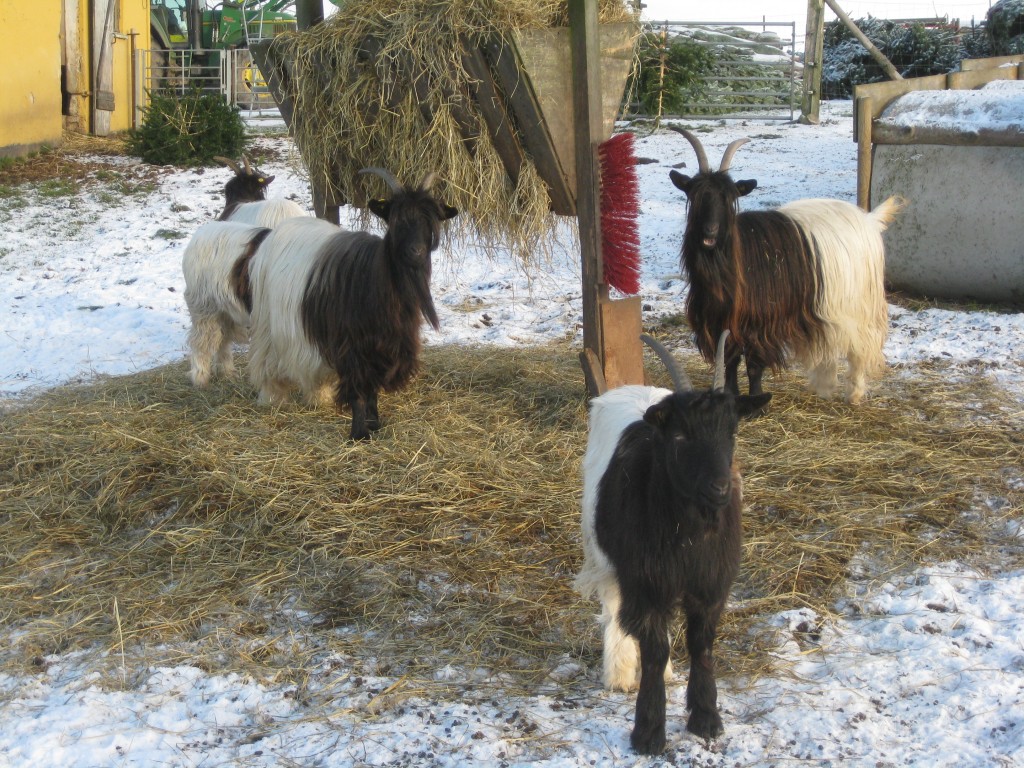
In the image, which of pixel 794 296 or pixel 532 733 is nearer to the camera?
pixel 532 733

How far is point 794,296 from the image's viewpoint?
6770mm

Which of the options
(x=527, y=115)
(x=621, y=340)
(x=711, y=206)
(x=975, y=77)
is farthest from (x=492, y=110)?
(x=975, y=77)

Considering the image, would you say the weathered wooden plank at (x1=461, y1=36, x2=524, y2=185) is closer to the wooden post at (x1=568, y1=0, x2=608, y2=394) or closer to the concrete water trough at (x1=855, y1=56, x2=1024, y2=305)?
the wooden post at (x1=568, y1=0, x2=608, y2=394)

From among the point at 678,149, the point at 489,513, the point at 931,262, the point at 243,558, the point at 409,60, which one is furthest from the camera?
the point at 678,149

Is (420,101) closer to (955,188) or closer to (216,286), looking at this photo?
(216,286)

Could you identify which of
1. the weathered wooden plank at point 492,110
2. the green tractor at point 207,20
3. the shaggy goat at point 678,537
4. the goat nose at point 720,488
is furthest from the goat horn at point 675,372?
the green tractor at point 207,20

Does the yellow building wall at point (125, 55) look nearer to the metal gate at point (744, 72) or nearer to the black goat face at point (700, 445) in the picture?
the metal gate at point (744, 72)

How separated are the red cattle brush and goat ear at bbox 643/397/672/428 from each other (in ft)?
9.91

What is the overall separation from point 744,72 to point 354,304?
17413mm

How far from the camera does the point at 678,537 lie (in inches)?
138

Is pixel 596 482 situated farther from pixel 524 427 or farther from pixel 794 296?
pixel 794 296

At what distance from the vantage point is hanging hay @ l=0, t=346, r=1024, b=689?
425cm

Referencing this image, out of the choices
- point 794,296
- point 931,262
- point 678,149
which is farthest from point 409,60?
point 678,149

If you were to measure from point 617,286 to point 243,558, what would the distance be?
279 cm
